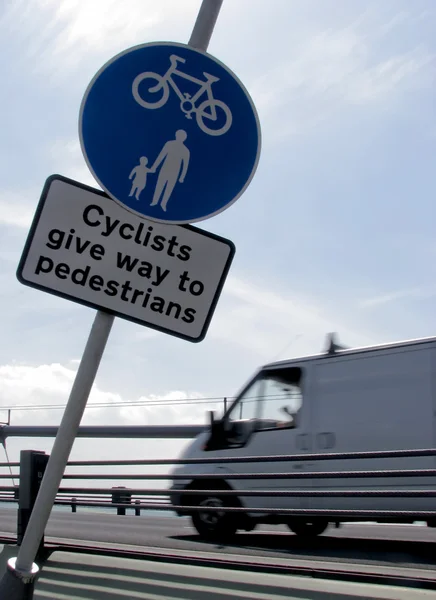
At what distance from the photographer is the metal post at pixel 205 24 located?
306 centimetres

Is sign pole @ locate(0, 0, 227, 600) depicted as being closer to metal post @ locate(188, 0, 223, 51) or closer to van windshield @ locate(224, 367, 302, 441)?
metal post @ locate(188, 0, 223, 51)

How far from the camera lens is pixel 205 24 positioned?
3.09m

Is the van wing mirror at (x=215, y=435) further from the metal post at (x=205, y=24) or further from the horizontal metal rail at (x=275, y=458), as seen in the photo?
the metal post at (x=205, y=24)

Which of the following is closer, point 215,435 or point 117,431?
point 215,435

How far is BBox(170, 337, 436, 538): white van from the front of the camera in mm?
8695

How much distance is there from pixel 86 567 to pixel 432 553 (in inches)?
171

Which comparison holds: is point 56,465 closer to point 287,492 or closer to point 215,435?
point 287,492

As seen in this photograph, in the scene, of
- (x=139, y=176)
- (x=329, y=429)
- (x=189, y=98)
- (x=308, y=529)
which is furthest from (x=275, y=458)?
(x=308, y=529)

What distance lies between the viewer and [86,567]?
4.42 meters

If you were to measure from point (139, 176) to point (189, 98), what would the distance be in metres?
0.37

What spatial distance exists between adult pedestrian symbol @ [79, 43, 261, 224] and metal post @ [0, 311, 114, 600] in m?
0.51

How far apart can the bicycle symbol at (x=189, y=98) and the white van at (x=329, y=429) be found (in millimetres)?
6004

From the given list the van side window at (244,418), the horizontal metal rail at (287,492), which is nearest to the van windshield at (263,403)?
the van side window at (244,418)

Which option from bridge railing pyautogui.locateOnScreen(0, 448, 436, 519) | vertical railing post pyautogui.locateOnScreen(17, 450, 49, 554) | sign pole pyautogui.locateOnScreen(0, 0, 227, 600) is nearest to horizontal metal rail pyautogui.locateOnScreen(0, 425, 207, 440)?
bridge railing pyautogui.locateOnScreen(0, 448, 436, 519)
